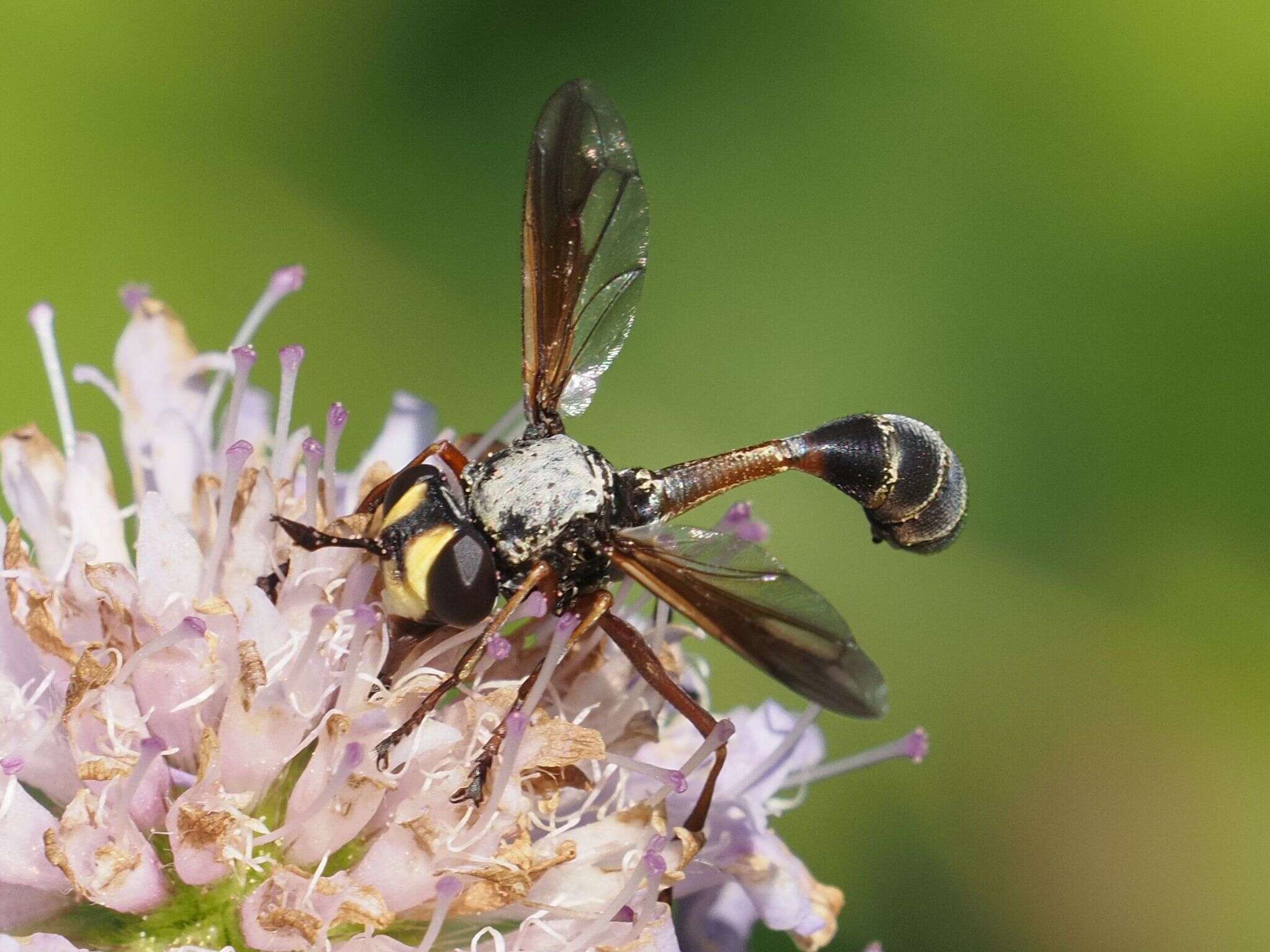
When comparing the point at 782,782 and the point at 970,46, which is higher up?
the point at 970,46

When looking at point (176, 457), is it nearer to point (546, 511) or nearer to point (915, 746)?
point (546, 511)

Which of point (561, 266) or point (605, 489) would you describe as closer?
point (605, 489)

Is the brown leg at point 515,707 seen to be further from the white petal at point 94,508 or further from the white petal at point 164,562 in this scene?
the white petal at point 94,508

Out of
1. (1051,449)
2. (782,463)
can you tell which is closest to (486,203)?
(1051,449)

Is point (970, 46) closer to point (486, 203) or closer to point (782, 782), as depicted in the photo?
point (486, 203)

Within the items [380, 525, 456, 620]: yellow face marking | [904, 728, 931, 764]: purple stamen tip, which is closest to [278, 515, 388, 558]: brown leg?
[380, 525, 456, 620]: yellow face marking

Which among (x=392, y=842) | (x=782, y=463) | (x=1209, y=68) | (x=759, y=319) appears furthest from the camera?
(x=759, y=319)

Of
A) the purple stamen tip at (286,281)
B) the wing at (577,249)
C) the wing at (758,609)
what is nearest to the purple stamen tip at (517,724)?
the wing at (758,609)

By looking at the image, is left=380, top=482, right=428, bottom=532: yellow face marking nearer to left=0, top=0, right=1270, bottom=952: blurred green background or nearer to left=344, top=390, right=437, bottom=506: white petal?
left=344, top=390, right=437, bottom=506: white petal
